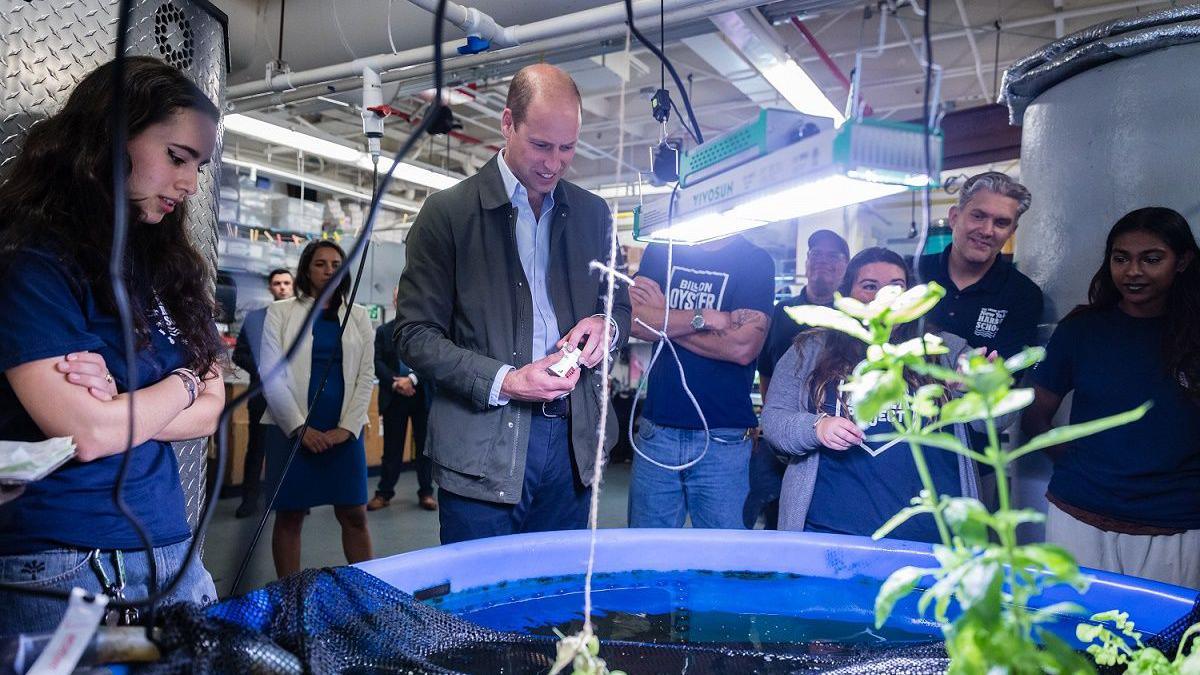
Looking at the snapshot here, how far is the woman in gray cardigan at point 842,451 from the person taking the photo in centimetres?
171

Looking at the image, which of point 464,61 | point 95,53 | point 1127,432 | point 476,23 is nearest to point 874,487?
point 1127,432

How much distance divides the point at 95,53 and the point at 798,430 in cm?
157

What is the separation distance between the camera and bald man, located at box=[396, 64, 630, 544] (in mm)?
1563

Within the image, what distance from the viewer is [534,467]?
1.62 metres

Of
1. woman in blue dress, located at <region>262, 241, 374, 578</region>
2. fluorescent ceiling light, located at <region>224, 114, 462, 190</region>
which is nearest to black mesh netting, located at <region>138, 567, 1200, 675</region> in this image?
woman in blue dress, located at <region>262, 241, 374, 578</region>

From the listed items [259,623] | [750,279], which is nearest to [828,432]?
[750,279]

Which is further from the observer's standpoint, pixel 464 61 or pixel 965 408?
pixel 464 61

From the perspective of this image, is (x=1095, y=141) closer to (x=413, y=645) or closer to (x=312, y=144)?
(x=413, y=645)

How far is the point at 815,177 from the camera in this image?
0.76 metres

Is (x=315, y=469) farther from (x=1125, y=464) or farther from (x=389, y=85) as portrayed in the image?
(x=1125, y=464)

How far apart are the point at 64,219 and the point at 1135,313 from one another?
2137 millimetres

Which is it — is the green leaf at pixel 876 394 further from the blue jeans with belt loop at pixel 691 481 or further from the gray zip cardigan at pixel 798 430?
the blue jeans with belt loop at pixel 691 481

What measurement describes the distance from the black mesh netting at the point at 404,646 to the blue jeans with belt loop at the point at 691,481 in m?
1.28

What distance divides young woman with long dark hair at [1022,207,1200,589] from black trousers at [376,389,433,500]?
3.83m
